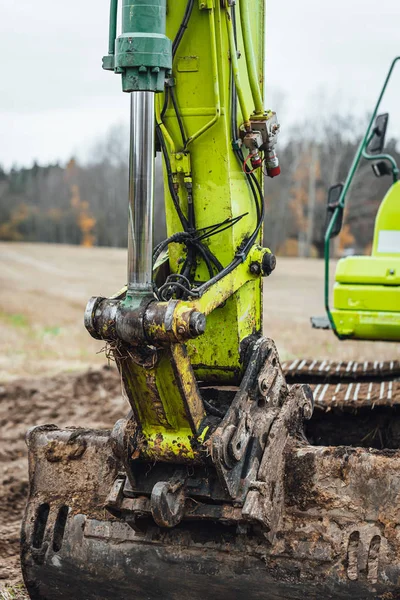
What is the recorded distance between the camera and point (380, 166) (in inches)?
266

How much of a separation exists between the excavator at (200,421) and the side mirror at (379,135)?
1844 millimetres

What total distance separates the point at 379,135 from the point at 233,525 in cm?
331

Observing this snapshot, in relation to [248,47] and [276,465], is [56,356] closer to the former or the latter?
[276,465]

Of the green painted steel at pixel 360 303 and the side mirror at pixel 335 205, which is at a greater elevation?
the side mirror at pixel 335 205

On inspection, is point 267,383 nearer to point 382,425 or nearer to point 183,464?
point 183,464

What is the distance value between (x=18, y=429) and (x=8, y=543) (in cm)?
307

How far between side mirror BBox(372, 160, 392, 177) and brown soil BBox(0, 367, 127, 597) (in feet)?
11.5

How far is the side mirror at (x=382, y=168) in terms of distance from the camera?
6.69 m

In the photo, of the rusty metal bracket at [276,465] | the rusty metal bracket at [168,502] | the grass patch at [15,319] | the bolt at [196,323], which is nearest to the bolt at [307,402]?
the rusty metal bracket at [276,465]

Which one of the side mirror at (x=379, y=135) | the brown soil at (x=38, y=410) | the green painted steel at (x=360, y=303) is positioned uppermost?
the side mirror at (x=379, y=135)

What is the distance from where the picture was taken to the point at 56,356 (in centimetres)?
1308

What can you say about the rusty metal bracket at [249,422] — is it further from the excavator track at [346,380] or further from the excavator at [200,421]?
the excavator track at [346,380]

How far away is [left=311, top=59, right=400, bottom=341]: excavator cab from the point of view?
6188 mm

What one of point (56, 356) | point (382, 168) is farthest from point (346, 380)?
point (56, 356)
